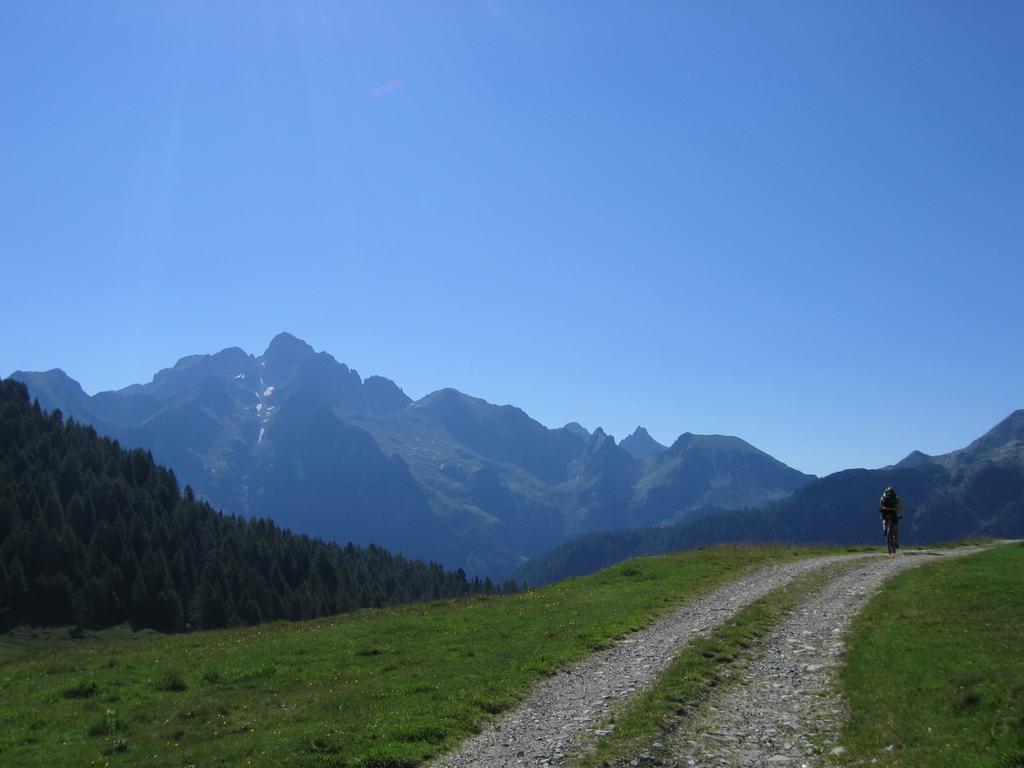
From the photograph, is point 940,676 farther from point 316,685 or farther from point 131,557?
point 131,557

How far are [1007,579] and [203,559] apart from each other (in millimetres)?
164662

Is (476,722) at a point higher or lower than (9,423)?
lower

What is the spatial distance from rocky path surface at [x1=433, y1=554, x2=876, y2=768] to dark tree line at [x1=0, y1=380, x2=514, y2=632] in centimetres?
13146

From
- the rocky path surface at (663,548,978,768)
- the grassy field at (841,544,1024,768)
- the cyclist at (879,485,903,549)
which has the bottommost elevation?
the rocky path surface at (663,548,978,768)

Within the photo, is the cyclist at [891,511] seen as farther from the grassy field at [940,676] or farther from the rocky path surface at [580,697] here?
the rocky path surface at [580,697]

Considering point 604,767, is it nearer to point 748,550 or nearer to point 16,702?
point 16,702

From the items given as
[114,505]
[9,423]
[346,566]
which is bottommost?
[346,566]

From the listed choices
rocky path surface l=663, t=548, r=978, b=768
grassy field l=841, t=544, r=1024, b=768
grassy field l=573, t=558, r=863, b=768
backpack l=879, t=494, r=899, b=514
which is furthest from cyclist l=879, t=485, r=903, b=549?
rocky path surface l=663, t=548, r=978, b=768

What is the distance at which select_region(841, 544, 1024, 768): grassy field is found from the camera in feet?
46.4

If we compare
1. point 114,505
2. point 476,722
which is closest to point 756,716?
point 476,722

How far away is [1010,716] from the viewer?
14.5 m

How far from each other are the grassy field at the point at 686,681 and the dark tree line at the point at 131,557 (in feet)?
437

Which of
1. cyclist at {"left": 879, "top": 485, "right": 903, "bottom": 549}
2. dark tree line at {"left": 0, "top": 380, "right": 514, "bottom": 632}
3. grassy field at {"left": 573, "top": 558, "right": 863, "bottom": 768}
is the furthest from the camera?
dark tree line at {"left": 0, "top": 380, "right": 514, "bottom": 632}

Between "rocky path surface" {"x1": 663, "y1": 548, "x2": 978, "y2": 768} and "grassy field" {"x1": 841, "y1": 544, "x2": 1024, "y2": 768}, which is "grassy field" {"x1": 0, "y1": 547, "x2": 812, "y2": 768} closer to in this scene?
"rocky path surface" {"x1": 663, "y1": 548, "x2": 978, "y2": 768}
